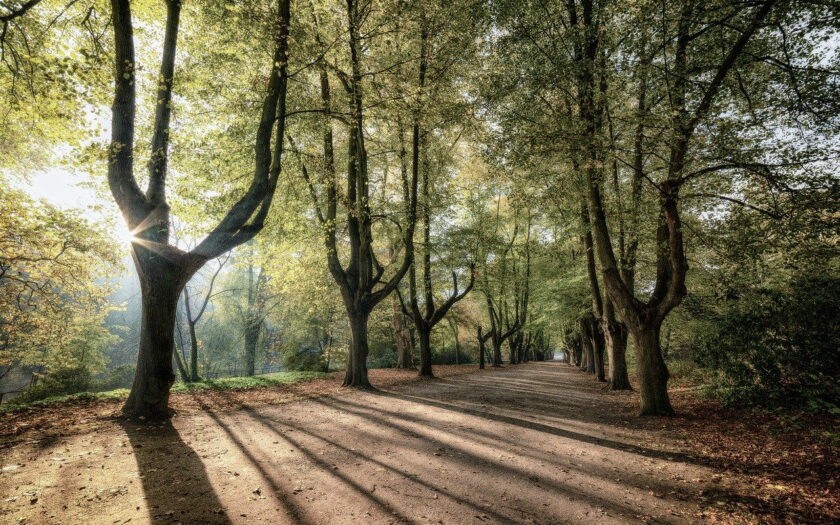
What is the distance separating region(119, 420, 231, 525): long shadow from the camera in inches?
139

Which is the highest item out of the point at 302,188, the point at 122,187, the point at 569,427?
the point at 302,188

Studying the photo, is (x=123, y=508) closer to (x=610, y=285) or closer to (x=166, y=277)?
(x=166, y=277)

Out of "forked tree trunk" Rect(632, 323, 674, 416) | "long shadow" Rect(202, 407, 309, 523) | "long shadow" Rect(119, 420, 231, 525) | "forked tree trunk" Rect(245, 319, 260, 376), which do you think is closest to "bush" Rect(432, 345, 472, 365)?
"forked tree trunk" Rect(245, 319, 260, 376)

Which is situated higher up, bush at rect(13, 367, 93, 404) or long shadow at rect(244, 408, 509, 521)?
long shadow at rect(244, 408, 509, 521)

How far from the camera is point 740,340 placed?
27.1 ft

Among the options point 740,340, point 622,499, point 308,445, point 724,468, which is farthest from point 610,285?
point 308,445

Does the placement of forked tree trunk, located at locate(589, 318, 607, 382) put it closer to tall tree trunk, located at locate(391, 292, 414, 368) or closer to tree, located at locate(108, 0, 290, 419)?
tall tree trunk, located at locate(391, 292, 414, 368)

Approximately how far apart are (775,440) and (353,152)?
530 inches

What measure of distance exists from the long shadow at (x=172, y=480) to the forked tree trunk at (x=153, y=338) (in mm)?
710

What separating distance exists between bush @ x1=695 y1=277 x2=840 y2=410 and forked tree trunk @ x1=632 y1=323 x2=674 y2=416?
4.93ft

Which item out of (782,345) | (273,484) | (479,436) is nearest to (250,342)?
(479,436)

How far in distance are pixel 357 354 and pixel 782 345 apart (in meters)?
12.0

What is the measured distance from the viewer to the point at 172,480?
429cm

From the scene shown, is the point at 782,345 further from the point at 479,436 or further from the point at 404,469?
the point at 404,469
